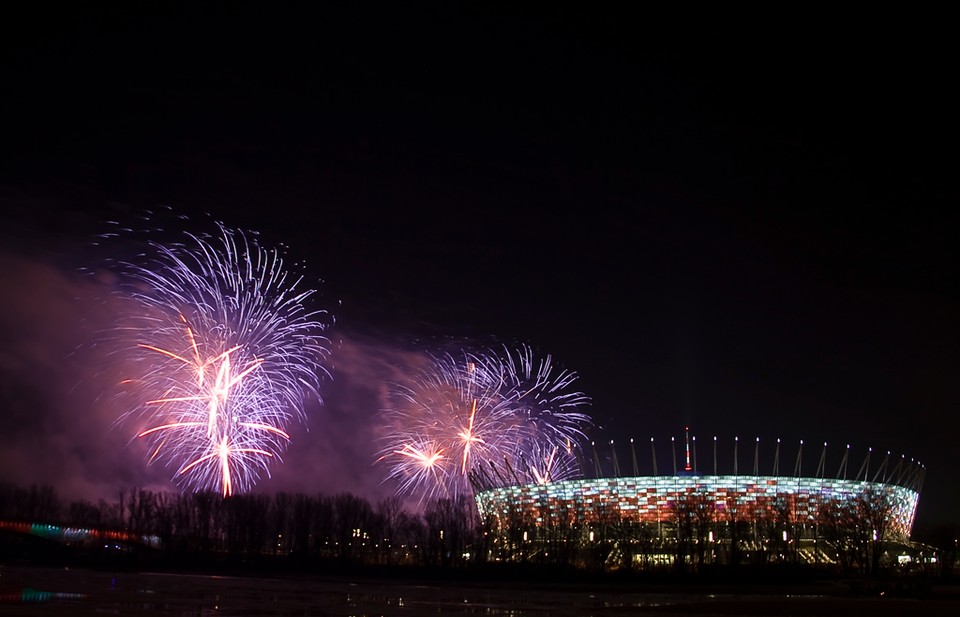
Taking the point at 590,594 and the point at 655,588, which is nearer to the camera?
the point at 590,594

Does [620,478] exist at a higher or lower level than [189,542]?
higher

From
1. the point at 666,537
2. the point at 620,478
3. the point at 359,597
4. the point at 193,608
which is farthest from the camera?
the point at 620,478

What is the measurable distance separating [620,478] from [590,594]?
3560 inches

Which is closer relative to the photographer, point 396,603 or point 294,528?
point 396,603

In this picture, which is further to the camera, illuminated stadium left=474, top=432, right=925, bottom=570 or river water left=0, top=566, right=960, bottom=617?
illuminated stadium left=474, top=432, right=925, bottom=570

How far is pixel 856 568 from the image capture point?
332 ft

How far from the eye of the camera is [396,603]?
43.7 m

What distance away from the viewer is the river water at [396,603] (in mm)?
36625

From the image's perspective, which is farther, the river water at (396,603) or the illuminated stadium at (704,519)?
the illuminated stadium at (704,519)

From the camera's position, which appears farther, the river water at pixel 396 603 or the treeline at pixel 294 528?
the treeline at pixel 294 528

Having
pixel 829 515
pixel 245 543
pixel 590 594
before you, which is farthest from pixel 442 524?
pixel 590 594

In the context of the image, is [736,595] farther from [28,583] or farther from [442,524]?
[442,524]

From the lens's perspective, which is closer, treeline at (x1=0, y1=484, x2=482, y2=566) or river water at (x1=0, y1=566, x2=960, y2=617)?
river water at (x1=0, y1=566, x2=960, y2=617)

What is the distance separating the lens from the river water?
3662cm
